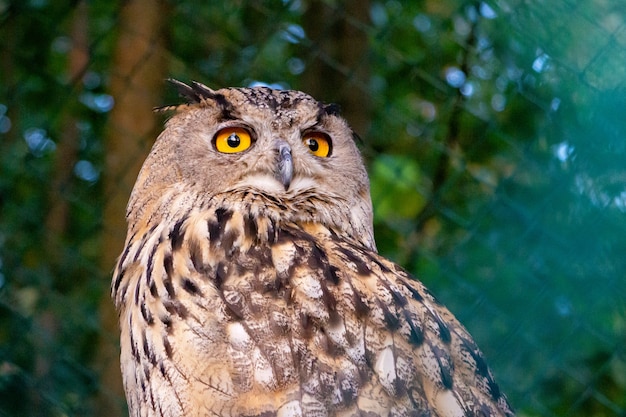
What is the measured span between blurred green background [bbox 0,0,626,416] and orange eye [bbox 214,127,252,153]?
1.79ft

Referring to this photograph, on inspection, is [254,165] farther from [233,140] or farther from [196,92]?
[196,92]

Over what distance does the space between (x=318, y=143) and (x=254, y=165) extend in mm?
184

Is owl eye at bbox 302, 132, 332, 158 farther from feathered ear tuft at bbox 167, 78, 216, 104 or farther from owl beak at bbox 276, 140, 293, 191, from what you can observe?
feathered ear tuft at bbox 167, 78, 216, 104

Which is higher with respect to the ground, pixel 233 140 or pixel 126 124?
pixel 233 140

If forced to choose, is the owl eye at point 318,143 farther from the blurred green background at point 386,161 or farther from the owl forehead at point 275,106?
the blurred green background at point 386,161

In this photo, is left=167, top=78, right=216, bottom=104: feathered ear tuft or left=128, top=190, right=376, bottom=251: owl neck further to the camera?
left=167, top=78, right=216, bottom=104: feathered ear tuft

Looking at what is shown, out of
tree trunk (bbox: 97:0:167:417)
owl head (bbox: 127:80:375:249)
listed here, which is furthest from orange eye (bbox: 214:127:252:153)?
tree trunk (bbox: 97:0:167:417)

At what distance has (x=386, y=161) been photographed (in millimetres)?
2502

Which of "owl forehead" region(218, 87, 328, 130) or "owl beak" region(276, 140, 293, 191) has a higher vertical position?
"owl forehead" region(218, 87, 328, 130)

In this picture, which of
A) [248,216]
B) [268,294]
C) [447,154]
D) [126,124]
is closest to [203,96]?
[248,216]

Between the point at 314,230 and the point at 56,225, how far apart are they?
4.94 feet

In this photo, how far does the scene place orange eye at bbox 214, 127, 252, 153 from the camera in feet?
5.60

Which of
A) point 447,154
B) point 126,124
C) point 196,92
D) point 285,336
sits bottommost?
point 126,124

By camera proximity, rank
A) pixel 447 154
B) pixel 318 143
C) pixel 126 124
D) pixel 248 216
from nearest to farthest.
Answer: pixel 248 216 < pixel 318 143 < pixel 447 154 < pixel 126 124
